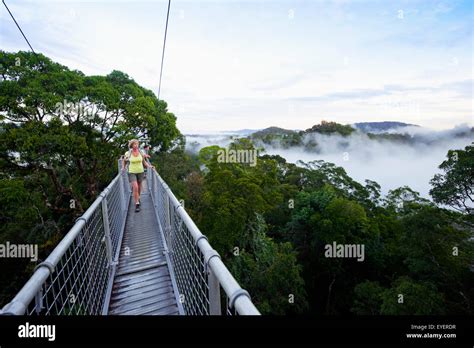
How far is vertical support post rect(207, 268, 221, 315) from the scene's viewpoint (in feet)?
5.05

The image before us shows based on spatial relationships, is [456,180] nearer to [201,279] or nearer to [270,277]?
[270,277]

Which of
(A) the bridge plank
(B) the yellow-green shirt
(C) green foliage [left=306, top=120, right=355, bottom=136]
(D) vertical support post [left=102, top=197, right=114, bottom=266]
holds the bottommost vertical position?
(A) the bridge plank

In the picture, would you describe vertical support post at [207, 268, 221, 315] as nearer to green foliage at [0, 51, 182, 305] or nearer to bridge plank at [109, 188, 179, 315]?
bridge plank at [109, 188, 179, 315]

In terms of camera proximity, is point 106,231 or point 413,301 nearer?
point 106,231

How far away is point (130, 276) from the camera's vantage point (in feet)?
10.8

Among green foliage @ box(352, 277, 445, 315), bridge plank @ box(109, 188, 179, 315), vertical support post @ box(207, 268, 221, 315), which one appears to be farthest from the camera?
green foliage @ box(352, 277, 445, 315)

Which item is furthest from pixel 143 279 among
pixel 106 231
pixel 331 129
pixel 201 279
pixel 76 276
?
pixel 331 129

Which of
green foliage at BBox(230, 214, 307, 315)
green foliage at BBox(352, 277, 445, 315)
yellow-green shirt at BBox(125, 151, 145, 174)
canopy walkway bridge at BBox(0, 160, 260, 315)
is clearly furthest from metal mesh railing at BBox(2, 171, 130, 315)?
green foliage at BBox(352, 277, 445, 315)

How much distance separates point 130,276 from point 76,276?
4.07 ft

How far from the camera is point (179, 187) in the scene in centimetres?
1864

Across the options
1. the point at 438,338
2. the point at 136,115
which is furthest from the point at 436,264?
the point at 136,115

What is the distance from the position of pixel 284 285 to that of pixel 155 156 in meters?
14.0

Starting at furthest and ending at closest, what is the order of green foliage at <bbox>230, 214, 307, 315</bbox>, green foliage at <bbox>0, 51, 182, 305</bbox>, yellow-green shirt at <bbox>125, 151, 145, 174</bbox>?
green foliage at <bbox>230, 214, 307, 315</bbox> → green foliage at <bbox>0, 51, 182, 305</bbox> → yellow-green shirt at <bbox>125, 151, 145, 174</bbox>

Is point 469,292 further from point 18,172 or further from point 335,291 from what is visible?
point 18,172
